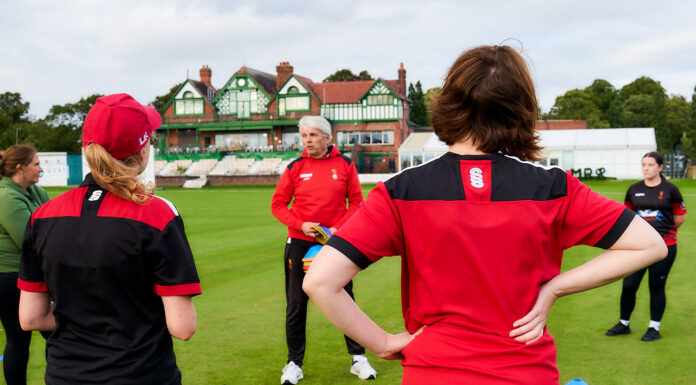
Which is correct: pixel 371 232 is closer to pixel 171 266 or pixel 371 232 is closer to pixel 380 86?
pixel 171 266

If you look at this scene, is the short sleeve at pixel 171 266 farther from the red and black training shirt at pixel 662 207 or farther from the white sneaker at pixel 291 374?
the red and black training shirt at pixel 662 207

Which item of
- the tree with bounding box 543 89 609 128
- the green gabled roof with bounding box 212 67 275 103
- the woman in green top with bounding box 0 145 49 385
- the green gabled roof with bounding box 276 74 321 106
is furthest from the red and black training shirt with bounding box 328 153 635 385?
the tree with bounding box 543 89 609 128

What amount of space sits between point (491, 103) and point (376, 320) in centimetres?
603

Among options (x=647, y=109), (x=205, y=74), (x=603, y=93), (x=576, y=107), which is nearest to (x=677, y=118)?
(x=647, y=109)

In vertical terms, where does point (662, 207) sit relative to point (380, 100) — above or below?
below

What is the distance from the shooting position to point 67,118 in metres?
92.9

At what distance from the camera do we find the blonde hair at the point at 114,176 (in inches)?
101

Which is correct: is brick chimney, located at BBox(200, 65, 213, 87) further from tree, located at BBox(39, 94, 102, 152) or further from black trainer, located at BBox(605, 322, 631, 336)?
black trainer, located at BBox(605, 322, 631, 336)

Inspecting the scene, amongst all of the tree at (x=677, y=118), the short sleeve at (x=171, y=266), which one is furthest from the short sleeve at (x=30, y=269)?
the tree at (x=677, y=118)

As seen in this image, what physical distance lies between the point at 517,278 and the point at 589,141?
57.1m

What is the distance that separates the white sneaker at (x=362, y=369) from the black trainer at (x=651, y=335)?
131 inches

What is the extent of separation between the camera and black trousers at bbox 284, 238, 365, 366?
231 inches

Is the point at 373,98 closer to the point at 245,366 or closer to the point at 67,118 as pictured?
the point at 67,118

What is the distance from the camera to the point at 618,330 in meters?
7.17
